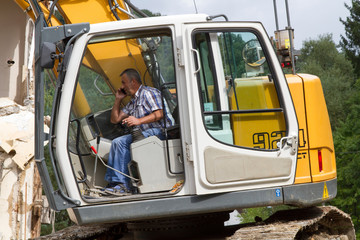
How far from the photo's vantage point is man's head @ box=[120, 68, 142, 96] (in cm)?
527

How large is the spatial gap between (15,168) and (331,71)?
3340 centimetres

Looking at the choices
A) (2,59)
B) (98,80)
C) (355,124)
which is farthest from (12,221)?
(355,124)

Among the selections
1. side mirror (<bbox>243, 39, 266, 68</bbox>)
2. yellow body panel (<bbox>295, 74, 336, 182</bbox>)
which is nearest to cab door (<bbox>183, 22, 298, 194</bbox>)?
side mirror (<bbox>243, 39, 266, 68</bbox>)

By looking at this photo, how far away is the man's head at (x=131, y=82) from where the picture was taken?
5.27 meters

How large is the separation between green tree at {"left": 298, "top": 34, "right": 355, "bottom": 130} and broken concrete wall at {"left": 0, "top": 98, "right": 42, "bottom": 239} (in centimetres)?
2715

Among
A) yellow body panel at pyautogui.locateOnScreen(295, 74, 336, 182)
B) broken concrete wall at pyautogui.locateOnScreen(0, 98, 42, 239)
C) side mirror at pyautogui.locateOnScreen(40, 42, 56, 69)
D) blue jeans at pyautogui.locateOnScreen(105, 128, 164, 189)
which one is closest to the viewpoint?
side mirror at pyautogui.locateOnScreen(40, 42, 56, 69)

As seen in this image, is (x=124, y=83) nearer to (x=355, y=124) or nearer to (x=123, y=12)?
(x=123, y=12)

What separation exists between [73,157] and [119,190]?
18.1 inches

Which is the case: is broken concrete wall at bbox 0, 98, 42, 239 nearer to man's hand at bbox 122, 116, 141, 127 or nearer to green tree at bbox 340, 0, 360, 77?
man's hand at bbox 122, 116, 141, 127

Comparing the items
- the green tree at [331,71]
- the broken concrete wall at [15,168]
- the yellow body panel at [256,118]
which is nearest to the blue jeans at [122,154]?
the yellow body panel at [256,118]

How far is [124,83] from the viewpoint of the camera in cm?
532

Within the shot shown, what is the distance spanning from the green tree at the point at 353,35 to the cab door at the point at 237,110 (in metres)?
31.9

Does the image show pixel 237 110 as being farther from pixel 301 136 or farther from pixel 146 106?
pixel 146 106

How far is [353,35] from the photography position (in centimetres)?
3666
